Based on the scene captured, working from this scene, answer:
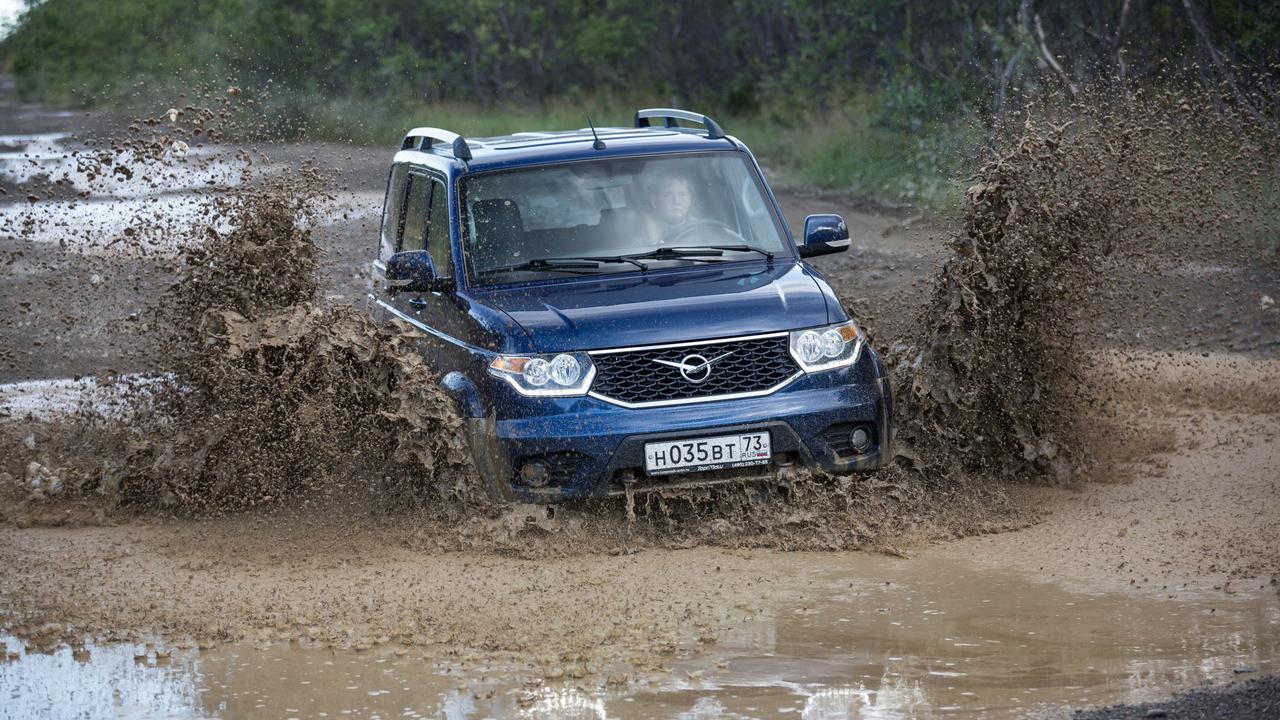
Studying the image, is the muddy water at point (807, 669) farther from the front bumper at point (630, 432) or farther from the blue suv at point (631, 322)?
the blue suv at point (631, 322)

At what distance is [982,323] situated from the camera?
805 centimetres

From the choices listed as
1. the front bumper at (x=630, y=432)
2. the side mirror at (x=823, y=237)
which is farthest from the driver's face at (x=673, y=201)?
the front bumper at (x=630, y=432)

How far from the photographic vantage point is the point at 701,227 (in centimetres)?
785

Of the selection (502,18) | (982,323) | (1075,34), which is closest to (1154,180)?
(982,323)

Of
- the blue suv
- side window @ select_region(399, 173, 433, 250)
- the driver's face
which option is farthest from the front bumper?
side window @ select_region(399, 173, 433, 250)

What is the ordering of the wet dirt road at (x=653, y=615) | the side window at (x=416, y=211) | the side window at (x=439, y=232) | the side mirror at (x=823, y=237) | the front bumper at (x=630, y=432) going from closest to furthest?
the wet dirt road at (x=653, y=615) < the front bumper at (x=630, y=432) < the side window at (x=439, y=232) < the side mirror at (x=823, y=237) < the side window at (x=416, y=211)

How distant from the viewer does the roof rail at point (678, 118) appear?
827 centimetres

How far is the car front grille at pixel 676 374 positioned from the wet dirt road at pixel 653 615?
2.21 feet

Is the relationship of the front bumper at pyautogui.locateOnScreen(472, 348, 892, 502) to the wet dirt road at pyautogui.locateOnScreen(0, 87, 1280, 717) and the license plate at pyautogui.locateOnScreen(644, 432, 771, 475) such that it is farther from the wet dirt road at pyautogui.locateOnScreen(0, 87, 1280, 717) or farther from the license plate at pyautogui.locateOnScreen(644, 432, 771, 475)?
the wet dirt road at pyautogui.locateOnScreen(0, 87, 1280, 717)

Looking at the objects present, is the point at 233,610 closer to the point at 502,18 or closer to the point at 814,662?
the point at 814,662

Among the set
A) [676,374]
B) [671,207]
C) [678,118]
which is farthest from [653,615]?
[678,118]

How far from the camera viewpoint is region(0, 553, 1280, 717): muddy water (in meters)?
5.09

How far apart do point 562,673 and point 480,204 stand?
9.81 feet

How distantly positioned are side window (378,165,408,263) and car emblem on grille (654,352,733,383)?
96.6 inches
